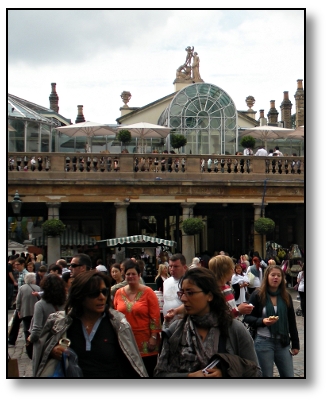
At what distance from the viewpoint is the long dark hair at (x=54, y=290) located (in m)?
7.32

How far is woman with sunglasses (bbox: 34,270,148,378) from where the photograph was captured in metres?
5.33

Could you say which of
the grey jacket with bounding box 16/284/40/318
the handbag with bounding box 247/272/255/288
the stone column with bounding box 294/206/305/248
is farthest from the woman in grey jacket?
the stone column with bounding box 294/206/305/248

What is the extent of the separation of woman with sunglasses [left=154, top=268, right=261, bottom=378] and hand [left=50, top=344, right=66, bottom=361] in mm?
748

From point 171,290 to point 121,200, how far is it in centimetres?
1645

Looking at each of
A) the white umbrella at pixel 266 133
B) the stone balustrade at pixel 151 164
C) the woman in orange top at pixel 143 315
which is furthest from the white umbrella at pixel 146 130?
the woman in orange top at pixel 143 315

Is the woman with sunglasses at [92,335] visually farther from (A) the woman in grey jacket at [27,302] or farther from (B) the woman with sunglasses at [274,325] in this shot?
(A) the woman in grey jacket at [27,302]

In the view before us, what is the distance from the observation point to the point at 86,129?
27.3 m

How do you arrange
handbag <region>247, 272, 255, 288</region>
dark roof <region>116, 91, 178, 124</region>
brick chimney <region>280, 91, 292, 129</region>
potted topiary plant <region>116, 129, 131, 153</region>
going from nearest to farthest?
handbag <region>247, 272, 255, 288</region>
potted topiary plant <region>116, 129, 131, 153</region>
dark roof <region>116, 91, 178, 124</region>
brick chimney <region>280, 91, 292, 129</region>

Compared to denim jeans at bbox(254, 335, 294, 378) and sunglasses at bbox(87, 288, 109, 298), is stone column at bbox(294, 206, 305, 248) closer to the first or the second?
denim jeans at bbox(254, 335, 294, 378)

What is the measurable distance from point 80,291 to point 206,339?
40.2 inches

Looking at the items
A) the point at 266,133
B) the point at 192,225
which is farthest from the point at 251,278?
the point at 266,133

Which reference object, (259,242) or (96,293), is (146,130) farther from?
(96,293)

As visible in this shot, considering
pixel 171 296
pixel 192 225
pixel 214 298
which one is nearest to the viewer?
pixel 214 298
